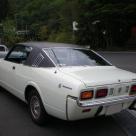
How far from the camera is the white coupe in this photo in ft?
16.3

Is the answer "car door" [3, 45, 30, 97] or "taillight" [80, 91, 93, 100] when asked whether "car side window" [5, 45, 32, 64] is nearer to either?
"car door" [3, 45, 30, 97]

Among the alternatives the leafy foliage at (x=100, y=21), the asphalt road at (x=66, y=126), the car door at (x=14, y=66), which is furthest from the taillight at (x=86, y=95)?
the leafy foliage at (x=100, y=21)

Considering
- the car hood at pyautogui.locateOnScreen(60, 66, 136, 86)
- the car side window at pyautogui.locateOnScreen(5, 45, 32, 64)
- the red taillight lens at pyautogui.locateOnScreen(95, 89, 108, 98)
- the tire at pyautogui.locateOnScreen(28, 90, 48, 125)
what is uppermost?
the car side window at pyautogui.locateOnScreen(5, 45, 32, 64)

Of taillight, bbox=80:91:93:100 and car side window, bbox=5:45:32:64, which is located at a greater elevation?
car side window, bbox=5:45:32:64

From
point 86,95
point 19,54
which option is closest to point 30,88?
point 19,54

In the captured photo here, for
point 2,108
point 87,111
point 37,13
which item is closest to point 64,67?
point 87,111

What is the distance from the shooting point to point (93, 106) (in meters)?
4.94

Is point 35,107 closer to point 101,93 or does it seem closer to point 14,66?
point 14,66

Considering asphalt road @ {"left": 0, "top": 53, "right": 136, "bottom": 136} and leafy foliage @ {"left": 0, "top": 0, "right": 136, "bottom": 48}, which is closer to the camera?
asphalt road @ {"left": 0, "top": 53, "right": 136, "bottom": 136}

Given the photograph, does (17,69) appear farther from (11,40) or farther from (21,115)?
(11,40)

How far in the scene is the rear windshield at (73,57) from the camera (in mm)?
5992

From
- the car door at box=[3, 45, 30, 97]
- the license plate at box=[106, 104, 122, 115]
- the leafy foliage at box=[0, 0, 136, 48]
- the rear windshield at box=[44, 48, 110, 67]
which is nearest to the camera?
the license plate at box=[106, 104, 122, 115]

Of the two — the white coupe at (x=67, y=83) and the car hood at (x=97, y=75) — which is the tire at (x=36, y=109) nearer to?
the white coupe at (x=67, y=83)

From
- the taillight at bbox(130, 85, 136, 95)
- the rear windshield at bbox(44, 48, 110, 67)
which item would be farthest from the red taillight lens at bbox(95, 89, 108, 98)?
the rear windshield at bbox(44, 48, 110, 67)
